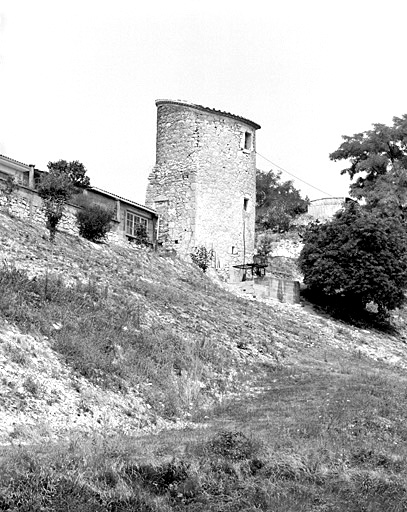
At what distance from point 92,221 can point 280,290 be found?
316 inches

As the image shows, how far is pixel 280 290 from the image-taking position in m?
33.0

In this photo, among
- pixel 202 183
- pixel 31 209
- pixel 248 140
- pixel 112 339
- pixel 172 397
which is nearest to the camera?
pixel 172 397

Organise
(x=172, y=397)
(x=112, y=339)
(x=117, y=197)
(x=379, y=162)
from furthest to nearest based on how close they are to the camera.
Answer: (x=379, y=162)
(x=117, y=197)
(x=112, y=339)
(x=172, y=397)

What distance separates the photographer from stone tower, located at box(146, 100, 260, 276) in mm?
35125

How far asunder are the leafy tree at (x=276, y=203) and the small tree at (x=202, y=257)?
1212 centimetres

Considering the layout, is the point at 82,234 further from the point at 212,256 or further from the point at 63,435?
the point at 63,435

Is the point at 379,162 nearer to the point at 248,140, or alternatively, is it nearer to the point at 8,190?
the point at 248,140

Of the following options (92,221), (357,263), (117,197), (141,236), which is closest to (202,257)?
(141,236)

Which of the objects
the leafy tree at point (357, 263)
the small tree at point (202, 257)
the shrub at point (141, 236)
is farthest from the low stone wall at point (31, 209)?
the leafy tree at point (357, 263)

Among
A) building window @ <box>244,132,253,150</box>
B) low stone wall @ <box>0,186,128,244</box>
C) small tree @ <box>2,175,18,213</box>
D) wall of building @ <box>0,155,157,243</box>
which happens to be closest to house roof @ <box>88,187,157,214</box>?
wall of building @ <box>0,155,157,243</box>

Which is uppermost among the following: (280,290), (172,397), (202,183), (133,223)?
(202,183)

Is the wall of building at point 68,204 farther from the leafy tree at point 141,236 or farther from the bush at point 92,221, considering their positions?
the leafy tree at point 141,236

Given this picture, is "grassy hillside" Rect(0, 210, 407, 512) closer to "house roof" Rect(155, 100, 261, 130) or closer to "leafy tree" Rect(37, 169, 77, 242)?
"leafy tree" Rect(37, 169, 77, 242)

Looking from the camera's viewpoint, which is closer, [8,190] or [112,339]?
[112,339]
